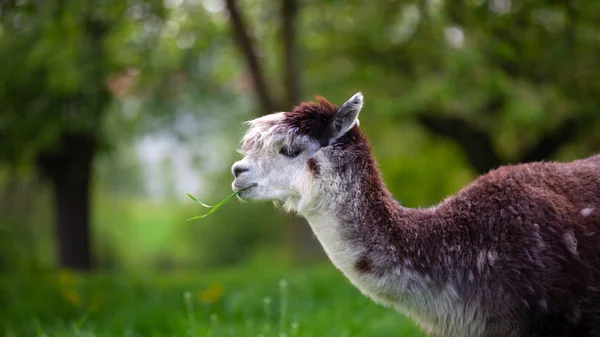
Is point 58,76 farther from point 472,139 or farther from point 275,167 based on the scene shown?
point 472,139

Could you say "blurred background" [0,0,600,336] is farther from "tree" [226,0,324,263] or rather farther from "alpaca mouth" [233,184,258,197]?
"alpaca mouth" [233,184,258,197]

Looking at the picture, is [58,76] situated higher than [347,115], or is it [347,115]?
[347,115]

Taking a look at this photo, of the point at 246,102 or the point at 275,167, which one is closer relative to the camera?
the point at 275,167

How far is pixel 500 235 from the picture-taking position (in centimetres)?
327

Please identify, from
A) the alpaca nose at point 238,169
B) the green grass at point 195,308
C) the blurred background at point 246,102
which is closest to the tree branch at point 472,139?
the blurred background at point 246,102

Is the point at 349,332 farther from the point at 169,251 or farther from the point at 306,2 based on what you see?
the point at 169,251

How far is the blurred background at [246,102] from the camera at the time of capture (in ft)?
21.2

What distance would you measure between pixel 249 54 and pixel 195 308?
4110 millimetres

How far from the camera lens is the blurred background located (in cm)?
647

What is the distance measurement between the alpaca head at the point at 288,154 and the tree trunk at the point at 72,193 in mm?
7905

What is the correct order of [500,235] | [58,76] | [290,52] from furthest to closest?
[290,52], [58,76], [500,235]

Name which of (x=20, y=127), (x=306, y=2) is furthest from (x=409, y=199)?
(x=20, y=127)

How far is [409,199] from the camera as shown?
1266cm

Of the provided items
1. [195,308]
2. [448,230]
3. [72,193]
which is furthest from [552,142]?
[448,230]
